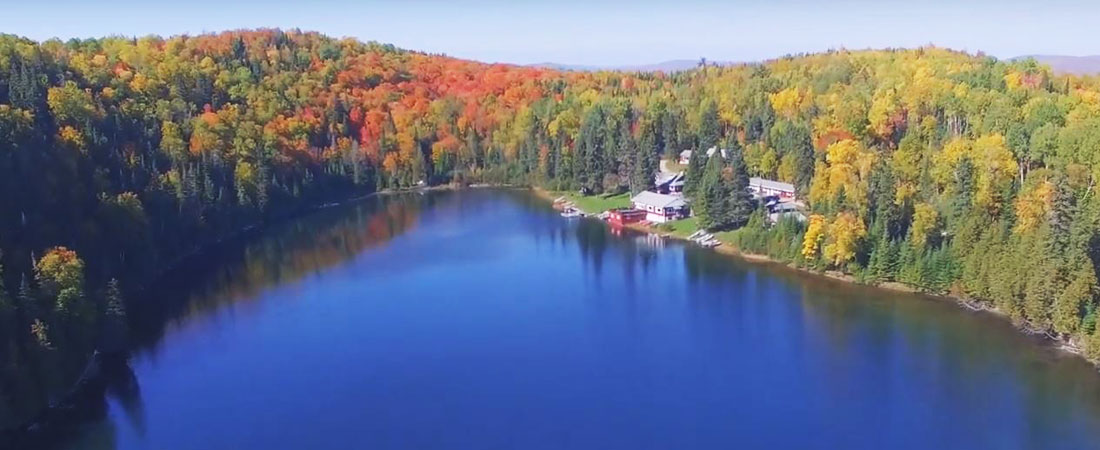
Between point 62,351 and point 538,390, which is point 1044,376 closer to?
point 538,390

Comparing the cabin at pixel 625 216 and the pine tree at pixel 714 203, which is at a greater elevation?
the pine tree at pixel 714 203

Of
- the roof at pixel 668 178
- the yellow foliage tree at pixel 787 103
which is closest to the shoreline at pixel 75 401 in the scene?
the roof at pixel 668 178

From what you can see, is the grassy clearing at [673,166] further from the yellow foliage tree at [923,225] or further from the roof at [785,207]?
the yellow foliage tree at [923,225]

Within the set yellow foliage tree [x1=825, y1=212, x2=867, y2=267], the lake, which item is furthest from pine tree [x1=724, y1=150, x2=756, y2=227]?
yellow foliage tree [x1=825, y1=212, x2=867, y2=267]

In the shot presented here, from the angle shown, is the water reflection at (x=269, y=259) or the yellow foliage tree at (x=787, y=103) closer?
the water reflection at (x=269, y=259)

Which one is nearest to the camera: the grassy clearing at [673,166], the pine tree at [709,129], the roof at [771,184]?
the roof at [771,184]

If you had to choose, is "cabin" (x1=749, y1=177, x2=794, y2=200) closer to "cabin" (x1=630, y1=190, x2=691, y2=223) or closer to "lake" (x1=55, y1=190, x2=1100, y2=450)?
"cabin" (x1=630, y1=190, x2=691, y2=223)

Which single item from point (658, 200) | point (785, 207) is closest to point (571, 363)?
point (785, 207)
